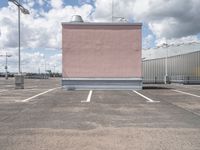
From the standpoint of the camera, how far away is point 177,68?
Result: 173ft

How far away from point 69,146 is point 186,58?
4645cm

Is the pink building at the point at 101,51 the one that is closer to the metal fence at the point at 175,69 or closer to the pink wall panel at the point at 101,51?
the pink wall panel at the point at 101,51

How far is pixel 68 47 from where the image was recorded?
86.2 feet

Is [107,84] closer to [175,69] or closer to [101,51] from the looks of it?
[101,51]

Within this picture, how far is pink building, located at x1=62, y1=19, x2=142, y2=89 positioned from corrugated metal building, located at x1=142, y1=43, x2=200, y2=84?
735 inches

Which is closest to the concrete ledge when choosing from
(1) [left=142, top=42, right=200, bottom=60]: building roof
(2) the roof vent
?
(2) the roof vent

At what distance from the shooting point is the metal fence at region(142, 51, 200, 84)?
47875 mm

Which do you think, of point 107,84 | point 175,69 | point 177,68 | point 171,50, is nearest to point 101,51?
point 107,84

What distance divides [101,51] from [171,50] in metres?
42.0

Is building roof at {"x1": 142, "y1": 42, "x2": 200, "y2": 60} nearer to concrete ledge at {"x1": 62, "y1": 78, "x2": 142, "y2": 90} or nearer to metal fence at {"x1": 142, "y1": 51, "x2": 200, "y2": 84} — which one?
metal fence at {"x1": 142, "y1": 51, "x2": 200, "y2": 84}

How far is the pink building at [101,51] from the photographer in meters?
26.2

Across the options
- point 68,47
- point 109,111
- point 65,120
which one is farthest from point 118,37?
point 65,120

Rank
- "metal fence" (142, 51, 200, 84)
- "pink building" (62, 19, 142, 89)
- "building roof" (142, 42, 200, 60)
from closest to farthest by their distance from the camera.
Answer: "pink building" (62, 19, 142, 89) < "metal fence" (142, 51, 200, 84) < "building roof" (142, 42, 200, 60)

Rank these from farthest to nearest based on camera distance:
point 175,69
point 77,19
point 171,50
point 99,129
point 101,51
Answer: point 171,50
point 175,69
point 77,19
point 101,51
point 99,129
